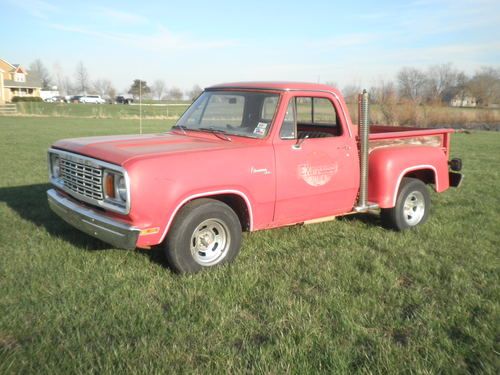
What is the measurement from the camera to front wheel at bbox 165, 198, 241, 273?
429cm

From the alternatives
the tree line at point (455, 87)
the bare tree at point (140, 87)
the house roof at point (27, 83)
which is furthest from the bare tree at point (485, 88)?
the house roof at point (27, 83)

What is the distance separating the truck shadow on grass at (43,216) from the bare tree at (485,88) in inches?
1965

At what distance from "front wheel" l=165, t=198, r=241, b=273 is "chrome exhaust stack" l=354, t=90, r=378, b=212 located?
5.89ft

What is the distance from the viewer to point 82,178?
4.57m

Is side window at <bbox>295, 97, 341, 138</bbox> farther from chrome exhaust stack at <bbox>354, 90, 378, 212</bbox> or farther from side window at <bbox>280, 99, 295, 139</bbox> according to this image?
chrome exhaust stack at <bbox>354, 90, 378, 212</bbox>

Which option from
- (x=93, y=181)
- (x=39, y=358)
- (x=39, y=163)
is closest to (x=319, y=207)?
(x=93, y=181)

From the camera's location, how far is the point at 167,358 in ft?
10.0

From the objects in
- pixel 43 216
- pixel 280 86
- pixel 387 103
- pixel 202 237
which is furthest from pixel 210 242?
pixel 387 103

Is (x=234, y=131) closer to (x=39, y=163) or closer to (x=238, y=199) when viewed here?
(x=238, y=199)

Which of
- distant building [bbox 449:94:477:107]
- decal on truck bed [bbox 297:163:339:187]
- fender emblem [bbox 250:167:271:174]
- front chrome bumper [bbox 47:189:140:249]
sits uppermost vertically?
distant building [bbox 449:94:477:107]

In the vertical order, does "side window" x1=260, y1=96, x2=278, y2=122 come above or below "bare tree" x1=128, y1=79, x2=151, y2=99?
below

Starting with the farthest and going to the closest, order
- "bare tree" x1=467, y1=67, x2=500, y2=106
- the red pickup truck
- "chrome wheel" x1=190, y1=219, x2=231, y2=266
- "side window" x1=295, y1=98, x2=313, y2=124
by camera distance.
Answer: "bare tree" x1=467, y1=67, x2=500, y2=106 < "side window" x1=295, y1=98, x2=313, y2=124 < "chrome wheel" x1=190, y1=219, x2=231, y2=266 < the red pickup truck

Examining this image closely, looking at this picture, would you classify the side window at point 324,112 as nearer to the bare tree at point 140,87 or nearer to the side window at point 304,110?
the side window at point 304,110

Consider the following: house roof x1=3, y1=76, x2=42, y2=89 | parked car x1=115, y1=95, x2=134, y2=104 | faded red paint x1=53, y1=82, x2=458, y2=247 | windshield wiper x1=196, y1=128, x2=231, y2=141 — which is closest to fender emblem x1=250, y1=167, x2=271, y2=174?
faded red paint x1=53, y1=82, x2=458, y2=247
